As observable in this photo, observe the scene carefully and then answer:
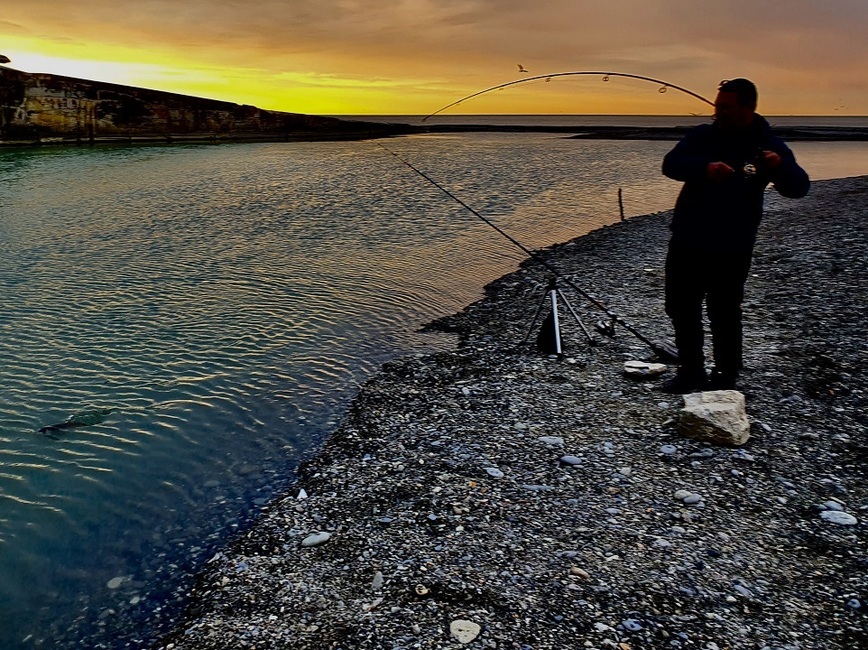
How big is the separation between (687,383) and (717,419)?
3.66ft

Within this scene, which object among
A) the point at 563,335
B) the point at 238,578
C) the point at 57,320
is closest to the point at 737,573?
the point at 238,578

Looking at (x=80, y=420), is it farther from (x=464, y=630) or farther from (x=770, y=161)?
(x=770, y=161)

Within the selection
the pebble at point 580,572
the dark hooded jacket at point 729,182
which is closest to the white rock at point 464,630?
the pebble at point 580,572

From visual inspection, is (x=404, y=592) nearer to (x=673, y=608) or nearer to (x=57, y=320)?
(x=673, y=608)

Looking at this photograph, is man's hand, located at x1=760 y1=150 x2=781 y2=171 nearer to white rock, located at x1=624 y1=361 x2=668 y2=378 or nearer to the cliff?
white rock, located at x1=624 y1=361 x2=668 y2=378

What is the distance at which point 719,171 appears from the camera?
5.53 m

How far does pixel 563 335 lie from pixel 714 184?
433 centimetres

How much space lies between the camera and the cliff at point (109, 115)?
6625 cm

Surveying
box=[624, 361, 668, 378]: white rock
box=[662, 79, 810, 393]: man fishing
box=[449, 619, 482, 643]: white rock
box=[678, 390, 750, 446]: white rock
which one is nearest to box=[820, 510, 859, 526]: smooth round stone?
box=[678, 390, 750, 446]: white rock

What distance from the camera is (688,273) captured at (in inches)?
251

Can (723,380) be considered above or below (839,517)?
above

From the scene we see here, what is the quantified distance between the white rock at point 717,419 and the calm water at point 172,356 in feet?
13.4

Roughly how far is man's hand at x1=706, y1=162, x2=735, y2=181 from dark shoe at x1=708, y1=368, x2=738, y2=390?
2384 mm

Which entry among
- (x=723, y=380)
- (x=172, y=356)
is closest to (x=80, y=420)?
(x=172, y=356)
